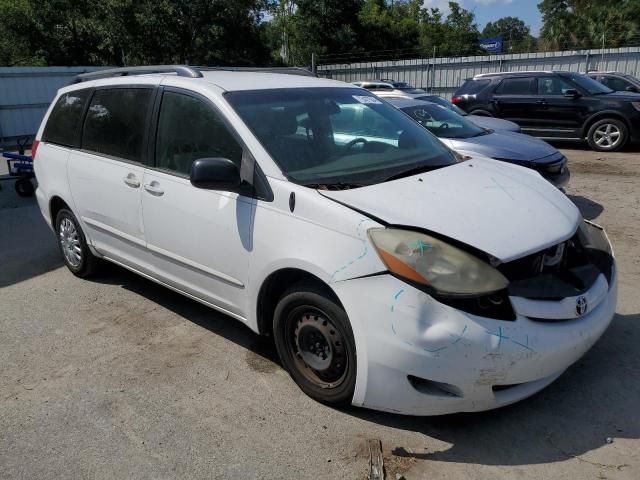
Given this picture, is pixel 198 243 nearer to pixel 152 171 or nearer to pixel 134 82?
pixel 152 171

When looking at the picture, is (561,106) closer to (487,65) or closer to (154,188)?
(487,65)

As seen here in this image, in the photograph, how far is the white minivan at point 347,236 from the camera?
2.60 m

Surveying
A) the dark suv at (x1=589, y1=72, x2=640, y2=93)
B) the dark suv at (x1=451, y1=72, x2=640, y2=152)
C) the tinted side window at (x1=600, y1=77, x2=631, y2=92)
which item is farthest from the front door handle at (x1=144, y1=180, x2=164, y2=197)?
the tinted side window at (x1=600, y1=77, x2=631, y2=92)

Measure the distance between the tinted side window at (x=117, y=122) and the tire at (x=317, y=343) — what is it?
1763mm

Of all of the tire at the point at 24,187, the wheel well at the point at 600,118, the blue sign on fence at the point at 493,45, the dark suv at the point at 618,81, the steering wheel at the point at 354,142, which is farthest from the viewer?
the blue sign on fence at the point at 493,45

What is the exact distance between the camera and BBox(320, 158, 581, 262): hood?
2750mm

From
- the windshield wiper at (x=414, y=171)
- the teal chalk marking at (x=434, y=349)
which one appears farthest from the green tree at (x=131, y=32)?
the teal chalk marking at (x=434, y=349)

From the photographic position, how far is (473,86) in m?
13.8

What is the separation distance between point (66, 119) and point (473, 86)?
11.0 m

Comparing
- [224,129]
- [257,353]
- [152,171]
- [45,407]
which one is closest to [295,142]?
[224,129]

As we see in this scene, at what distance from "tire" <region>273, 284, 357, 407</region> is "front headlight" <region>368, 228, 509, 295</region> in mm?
409

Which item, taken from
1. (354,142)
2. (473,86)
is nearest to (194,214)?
(354,142)

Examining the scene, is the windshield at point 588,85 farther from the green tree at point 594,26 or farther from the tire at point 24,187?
the green tree at point 594,26

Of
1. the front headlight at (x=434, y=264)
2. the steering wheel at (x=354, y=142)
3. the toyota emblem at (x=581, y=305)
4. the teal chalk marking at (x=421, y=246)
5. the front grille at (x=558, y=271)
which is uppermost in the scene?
the steering wheel at (x=354, y=142)
